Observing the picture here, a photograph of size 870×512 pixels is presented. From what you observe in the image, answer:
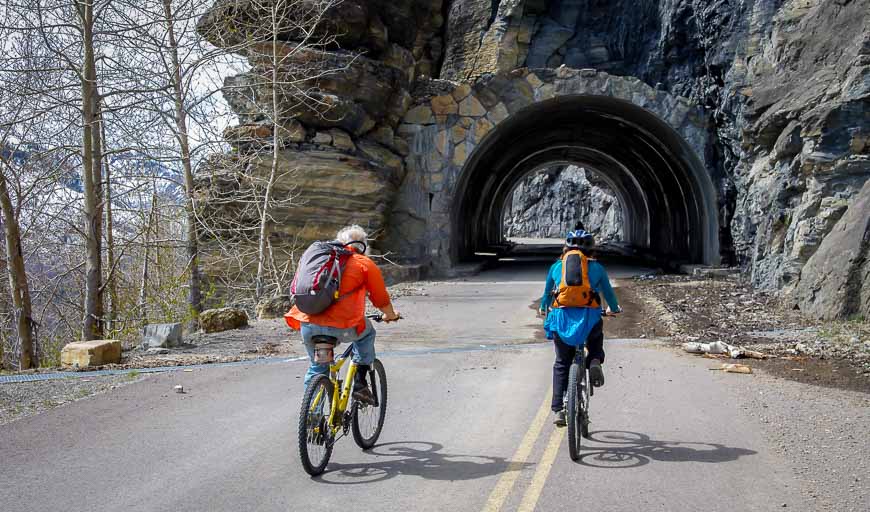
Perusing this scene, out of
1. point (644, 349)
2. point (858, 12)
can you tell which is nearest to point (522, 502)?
point (644, 349)

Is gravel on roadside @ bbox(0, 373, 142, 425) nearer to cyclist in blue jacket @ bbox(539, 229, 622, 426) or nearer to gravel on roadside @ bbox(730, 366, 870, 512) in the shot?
cyclist in blue jacket @ bbox(539, 229, 622, 426)

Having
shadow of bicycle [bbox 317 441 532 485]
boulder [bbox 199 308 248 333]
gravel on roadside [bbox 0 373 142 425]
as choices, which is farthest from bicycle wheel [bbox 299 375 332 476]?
boulder [bbox 199 308 248 333]

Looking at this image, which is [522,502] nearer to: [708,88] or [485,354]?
[485,354]

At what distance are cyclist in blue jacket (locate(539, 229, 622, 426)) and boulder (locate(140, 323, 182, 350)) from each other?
259 inches

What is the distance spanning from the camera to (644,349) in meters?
10.1

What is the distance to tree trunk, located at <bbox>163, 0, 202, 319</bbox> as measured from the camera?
14.0 m

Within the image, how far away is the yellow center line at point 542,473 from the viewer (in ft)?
14.5

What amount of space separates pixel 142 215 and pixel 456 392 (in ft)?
29.3

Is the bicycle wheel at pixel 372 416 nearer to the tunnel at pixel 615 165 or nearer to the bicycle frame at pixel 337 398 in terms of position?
the bicycle frame at pixel 337 398

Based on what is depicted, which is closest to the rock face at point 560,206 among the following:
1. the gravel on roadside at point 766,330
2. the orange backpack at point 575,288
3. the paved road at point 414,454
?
the gravel on roadside at point 766,330

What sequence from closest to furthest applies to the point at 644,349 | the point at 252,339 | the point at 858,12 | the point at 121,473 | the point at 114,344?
the point at 121,473 < the point at 114,344 < the point at 644,349 < the point at 252,339 < the point at 858,12

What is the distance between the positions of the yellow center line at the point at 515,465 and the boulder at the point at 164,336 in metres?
6.03

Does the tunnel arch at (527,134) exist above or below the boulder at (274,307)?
above

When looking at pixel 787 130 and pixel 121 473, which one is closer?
pixel 121 473
